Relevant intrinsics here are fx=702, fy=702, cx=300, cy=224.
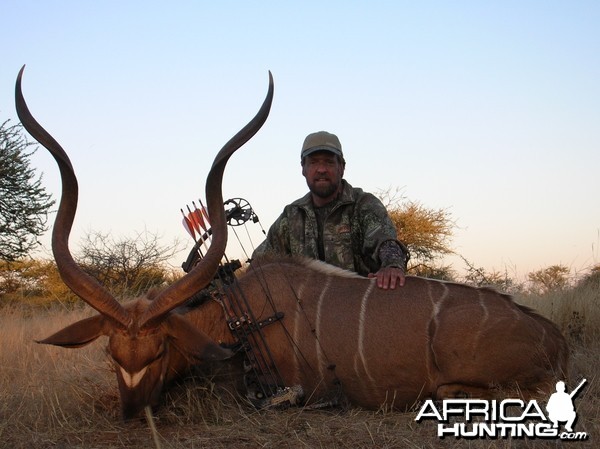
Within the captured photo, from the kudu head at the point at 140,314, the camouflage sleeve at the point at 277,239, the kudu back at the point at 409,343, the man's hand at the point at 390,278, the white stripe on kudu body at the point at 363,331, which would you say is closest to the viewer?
the kudu head at the point at 140,314

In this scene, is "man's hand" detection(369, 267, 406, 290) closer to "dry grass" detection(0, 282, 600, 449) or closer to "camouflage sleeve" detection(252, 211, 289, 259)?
"dry grass" detection(0, 282, 600, 449)

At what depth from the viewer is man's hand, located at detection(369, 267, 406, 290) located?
372 cm

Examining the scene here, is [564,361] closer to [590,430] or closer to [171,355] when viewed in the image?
[590,430]

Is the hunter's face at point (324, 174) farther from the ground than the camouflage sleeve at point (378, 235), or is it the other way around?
the hunter's face at point (324, 174)

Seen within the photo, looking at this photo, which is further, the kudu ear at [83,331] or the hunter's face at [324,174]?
the hunter's face at [324,174]

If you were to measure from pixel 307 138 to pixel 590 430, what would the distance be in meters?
2.98

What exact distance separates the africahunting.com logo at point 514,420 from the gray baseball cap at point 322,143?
88.9 inches

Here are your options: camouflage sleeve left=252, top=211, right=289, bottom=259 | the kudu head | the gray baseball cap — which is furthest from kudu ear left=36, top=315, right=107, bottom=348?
the gray baseball cap

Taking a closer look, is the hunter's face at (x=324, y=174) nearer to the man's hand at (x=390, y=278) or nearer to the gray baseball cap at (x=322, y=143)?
the gray baseball cap at (x=322, y=143)

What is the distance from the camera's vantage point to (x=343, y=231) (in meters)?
4.79

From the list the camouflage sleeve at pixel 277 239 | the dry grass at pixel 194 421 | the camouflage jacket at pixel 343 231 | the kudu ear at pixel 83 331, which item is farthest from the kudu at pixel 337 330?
the camouflage sleeve at pixel 277 239

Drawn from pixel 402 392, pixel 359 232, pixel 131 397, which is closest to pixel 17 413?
pixel 131 397

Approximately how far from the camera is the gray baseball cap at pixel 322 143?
193 inches

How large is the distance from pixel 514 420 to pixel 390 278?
3.78ft
